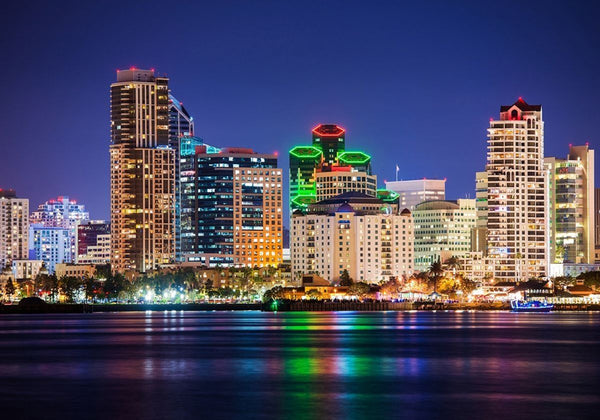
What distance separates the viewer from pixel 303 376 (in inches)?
3780

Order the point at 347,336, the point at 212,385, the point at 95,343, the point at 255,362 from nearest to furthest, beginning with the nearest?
1. the point at 212,385
2. the point at 255,362
3. the point at 95,343
4. the point at 347,336

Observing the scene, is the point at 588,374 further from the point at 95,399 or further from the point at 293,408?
the point at 95,399

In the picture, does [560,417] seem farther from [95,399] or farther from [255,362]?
[255,362]

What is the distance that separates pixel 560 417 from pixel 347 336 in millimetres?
89082

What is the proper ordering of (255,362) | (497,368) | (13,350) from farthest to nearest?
(13,350) → (255,362) → (497,368)

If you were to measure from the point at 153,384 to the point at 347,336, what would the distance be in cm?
7202

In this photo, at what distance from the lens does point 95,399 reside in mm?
79812

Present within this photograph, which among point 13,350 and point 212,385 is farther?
point 13,350

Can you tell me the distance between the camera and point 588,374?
98.6 meters

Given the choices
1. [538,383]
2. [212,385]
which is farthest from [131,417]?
[538,383]

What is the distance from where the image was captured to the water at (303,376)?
7456 centimetres

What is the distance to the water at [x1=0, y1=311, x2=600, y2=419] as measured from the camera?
74562mm

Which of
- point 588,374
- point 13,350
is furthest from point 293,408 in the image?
point 13,350

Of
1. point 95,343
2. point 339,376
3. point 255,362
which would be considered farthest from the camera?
point 95,343
